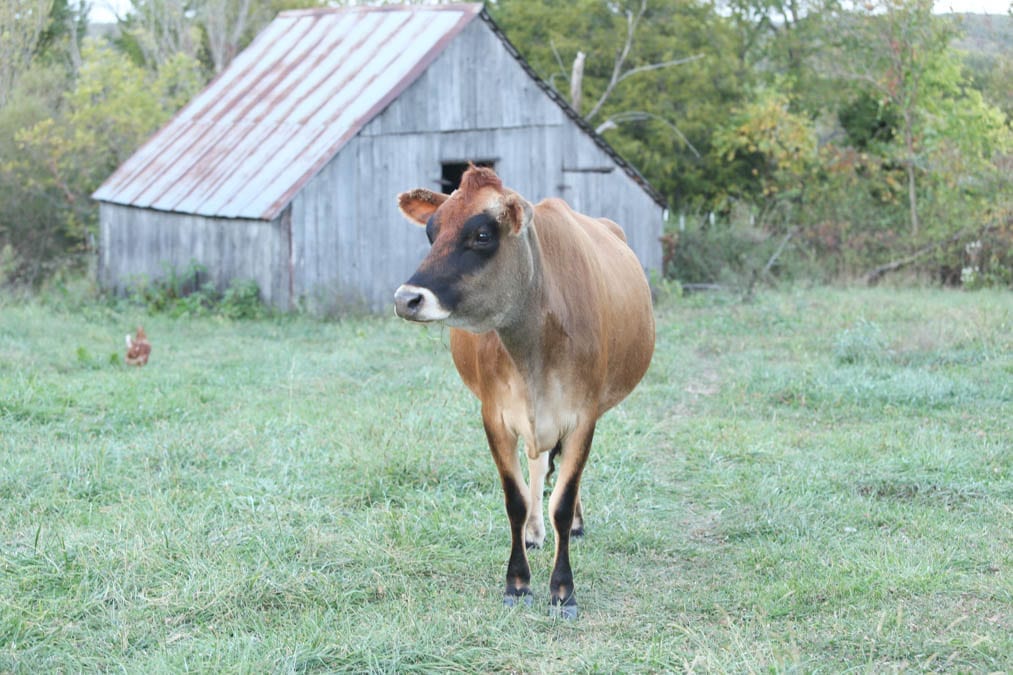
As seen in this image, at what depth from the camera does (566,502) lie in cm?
538

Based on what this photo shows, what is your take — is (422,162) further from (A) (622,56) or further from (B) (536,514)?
(B) (536,514)

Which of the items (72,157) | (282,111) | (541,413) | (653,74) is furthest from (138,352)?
(653,74)

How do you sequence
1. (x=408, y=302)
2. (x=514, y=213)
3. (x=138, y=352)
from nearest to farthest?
(x=408, y=302) < (x=514, y=213) < (x=138, y=352)

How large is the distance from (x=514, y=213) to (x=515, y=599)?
1.73 meters

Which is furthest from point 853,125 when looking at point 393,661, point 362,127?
point 393,661

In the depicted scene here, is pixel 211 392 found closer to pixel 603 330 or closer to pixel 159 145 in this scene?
pixel 603 330

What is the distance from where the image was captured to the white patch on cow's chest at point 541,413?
5238mm

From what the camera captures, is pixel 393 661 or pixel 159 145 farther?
pixel 159 145

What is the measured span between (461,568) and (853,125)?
2226cm

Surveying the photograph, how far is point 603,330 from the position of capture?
5492 mm

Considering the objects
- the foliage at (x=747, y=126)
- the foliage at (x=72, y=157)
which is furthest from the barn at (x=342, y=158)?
the foliage at (x=72, y=157)

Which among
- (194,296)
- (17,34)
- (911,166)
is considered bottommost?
(194,296)

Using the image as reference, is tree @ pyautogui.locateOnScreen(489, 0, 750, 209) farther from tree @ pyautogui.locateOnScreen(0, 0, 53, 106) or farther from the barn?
tree @ pyautogui.locateOnScreen(0, 0, 53, 106)

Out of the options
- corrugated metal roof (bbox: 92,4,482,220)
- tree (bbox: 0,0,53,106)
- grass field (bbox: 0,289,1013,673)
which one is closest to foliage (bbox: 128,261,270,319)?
corrugated metal roof (bbox: 92,4,482,220)
